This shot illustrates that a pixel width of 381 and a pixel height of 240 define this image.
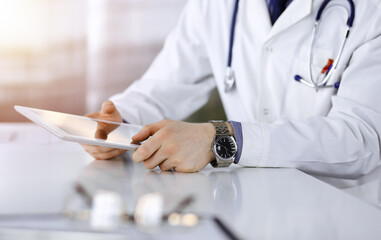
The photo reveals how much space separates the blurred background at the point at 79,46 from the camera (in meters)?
2.19

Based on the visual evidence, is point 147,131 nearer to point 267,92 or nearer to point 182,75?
point 267,92

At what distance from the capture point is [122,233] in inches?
19.3

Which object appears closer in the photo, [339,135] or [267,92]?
[339,135]

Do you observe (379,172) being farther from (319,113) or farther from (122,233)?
(122,233)

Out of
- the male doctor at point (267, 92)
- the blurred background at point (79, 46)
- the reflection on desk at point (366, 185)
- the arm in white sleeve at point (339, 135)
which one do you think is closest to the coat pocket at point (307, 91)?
the male doctor at point (267, 92)

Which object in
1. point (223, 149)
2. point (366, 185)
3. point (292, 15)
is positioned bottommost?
point (366, 185)

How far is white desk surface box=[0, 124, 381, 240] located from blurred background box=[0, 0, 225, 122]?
3.76ft

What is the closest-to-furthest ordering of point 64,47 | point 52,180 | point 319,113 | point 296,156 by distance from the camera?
point 52,180, point 296,156, point 319,113, point 64,47

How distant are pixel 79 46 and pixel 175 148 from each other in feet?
4.90

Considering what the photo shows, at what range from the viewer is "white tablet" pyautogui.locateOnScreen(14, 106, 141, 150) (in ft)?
2.83

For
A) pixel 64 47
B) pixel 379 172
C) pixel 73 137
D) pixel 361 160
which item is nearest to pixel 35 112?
pixel 73 137

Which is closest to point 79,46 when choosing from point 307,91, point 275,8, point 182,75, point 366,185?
point 182,75

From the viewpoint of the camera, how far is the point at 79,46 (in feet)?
7.37

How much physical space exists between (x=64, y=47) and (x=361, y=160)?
1.63 metres
